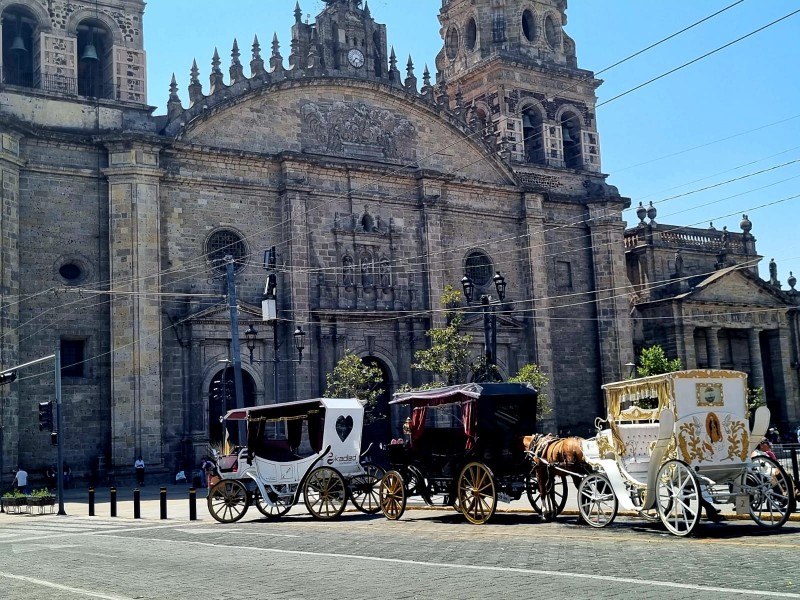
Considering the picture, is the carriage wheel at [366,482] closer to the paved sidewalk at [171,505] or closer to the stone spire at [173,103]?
the paved sidewalk at [171,505]

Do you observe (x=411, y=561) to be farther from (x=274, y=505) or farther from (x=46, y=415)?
(x=46, y=415)

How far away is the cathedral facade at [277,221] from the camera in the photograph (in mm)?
32500

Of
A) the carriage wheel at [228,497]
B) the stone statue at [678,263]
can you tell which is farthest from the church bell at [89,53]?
the stone statue at [678,263]

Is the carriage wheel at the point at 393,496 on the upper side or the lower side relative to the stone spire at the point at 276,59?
lower

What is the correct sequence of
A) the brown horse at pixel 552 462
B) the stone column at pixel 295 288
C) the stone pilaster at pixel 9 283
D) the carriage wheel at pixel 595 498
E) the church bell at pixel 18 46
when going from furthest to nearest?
the stone column at pixel 295 288 → the church bell at pixel 18 46 → the stone pilaster at pixel 9 283 → the brown horse at pixel 552 462 → the carriage wheel at pixel 595 498

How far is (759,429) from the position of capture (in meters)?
14.2

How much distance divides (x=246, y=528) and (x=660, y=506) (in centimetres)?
799

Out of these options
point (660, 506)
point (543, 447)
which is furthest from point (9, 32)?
point (660, 506)

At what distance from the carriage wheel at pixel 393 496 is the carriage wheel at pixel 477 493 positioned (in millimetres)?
1299

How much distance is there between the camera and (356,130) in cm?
3962

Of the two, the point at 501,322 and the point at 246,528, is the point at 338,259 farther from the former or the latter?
the point at 246,528

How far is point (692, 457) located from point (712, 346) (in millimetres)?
35718

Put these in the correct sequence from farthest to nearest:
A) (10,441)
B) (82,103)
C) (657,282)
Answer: (657,282), (82,103), (10,441)

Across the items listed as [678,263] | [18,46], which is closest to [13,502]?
[18,46]
